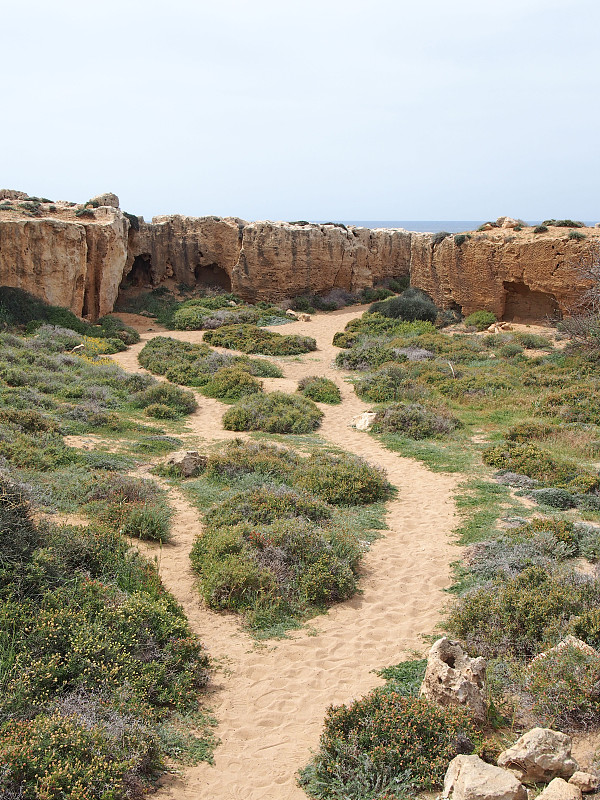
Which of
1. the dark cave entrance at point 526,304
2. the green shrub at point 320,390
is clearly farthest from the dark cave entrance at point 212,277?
the green shrub at point 320,390

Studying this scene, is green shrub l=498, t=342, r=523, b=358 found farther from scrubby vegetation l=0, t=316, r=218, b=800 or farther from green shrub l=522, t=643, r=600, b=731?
green shrub l=522, t=643, r=600, b=731

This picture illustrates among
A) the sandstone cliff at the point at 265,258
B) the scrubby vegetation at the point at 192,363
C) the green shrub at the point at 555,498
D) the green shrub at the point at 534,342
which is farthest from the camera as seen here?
the sandstone cliff at the point at 265,258

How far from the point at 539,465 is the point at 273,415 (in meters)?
6.04

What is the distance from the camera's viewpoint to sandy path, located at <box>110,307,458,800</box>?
14.8ft

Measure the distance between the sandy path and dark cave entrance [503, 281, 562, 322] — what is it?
50.1ft

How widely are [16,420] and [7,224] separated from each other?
13309 millimetres

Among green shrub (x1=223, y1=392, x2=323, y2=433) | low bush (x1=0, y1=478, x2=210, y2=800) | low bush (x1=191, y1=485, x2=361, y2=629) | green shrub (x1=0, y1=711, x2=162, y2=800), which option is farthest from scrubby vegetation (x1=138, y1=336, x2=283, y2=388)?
green shrub (x1=0, y1=711, x2=162, y2=800)

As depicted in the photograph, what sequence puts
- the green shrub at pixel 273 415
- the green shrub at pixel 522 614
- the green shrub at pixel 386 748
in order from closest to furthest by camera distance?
1. the green shrub at pixel 386 748
2. the green shrub at pixel 522 614
3. the green shrub at pixel 273 415

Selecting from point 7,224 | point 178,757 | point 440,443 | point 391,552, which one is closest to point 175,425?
point 440,443

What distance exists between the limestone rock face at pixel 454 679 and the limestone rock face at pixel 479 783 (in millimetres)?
800

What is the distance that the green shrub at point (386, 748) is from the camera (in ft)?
13.7

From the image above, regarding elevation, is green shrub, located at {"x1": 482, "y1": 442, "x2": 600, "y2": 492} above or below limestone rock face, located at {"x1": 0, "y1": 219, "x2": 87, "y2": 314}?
below

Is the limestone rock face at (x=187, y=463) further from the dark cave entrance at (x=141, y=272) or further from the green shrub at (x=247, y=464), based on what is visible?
the dark cave entrance at (x=141, y=272)

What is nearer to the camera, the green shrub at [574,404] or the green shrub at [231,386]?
the green shrub at [574,404]
